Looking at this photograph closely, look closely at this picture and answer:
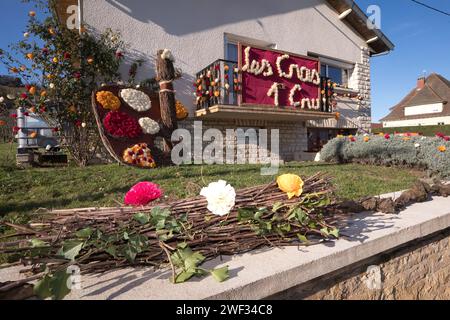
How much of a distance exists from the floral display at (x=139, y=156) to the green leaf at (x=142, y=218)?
2.37 metres

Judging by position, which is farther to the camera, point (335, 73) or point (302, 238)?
point (335, 73)

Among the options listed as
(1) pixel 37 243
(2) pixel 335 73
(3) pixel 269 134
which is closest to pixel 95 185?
(1) pixel 37 243

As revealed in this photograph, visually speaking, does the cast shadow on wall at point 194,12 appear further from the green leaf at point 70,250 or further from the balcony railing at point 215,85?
the green leaf at point 70,250

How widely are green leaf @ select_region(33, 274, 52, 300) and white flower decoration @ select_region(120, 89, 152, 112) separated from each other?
3.12m

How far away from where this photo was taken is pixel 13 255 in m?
1.79

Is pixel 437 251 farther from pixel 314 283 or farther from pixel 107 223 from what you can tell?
pixel 107 223

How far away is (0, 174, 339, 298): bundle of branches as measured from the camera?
1211 millimetres

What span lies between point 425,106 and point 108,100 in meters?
41.5

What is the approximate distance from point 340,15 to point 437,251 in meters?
12.1

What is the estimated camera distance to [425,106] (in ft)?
112

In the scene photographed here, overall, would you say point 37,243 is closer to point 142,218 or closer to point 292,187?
point 142,218

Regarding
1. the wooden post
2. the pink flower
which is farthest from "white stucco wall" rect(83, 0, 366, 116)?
the pink flower


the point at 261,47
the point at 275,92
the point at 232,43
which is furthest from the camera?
the point at 232,43

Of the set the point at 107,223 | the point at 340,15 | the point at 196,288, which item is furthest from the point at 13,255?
the point at 340,15
